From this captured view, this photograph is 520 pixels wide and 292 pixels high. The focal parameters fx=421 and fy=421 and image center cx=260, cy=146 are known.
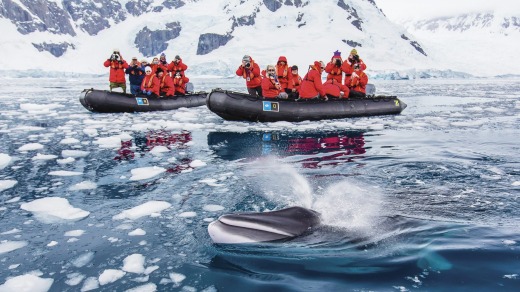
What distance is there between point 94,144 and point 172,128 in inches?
124

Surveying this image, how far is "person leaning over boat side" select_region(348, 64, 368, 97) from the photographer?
15.5 metres

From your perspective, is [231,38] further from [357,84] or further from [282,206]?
[282,206]

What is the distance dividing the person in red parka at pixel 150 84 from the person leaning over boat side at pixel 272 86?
17.9 ft

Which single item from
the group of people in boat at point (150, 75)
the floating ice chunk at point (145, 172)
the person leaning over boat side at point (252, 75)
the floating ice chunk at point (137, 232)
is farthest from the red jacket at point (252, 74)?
the floating ice chunk at point (137, 232)

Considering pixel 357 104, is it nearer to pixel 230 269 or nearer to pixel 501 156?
pixel 501 156

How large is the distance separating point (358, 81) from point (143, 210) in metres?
12.0

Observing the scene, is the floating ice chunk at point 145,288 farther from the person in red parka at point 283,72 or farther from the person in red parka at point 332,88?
the person in red parka at point 332,88

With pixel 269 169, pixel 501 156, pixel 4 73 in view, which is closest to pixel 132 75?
pixel 269 169

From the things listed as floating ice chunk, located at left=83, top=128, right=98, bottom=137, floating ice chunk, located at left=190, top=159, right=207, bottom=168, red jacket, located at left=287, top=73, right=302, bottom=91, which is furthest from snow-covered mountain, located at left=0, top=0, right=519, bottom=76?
floating ice chunk, located at left=190, top=159, right=207, bottom=168

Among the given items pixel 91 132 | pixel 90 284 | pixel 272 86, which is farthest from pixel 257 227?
pixel 272 86

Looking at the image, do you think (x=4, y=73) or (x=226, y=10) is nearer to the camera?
(x=4, y=73)

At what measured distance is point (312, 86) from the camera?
1421cm

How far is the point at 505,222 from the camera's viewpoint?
4.51 m

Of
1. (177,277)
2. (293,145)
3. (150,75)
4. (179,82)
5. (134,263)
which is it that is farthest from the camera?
(179,82)
